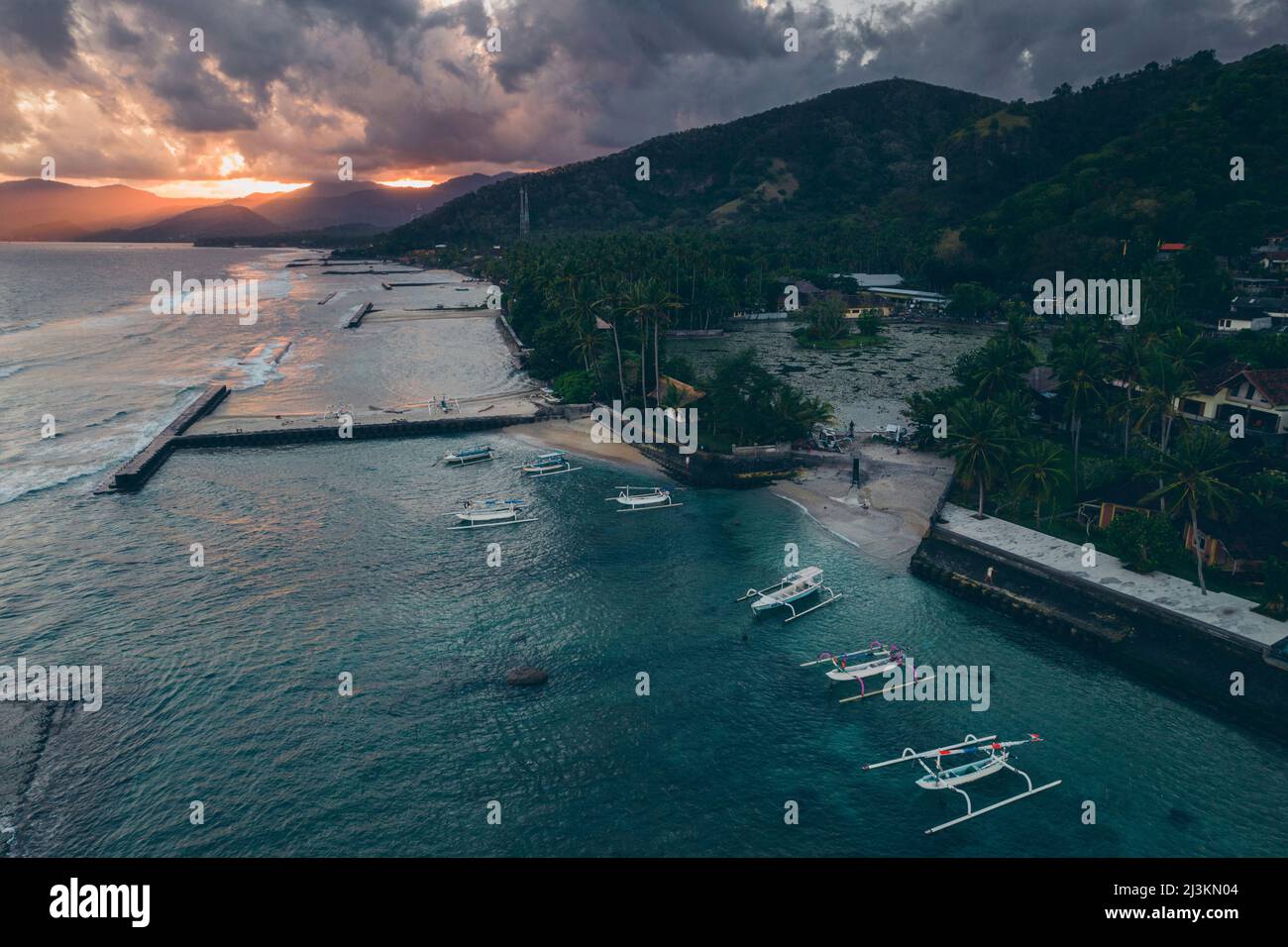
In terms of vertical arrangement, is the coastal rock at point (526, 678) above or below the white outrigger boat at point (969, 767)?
above

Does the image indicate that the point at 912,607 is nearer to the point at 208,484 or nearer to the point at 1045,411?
the point at 1045,411

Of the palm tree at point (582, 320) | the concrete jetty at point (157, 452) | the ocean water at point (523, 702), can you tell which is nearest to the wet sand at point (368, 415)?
the concrete jetty at point (157, 452)

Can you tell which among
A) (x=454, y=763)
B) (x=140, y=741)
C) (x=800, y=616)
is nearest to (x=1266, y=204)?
(x=800, y=616)

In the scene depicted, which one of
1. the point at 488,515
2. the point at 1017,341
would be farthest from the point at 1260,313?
the point at 488,515

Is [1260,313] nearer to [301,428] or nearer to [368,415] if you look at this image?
[368,415]

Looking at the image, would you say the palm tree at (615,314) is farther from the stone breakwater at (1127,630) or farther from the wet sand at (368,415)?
the stone breakwater at (1127,630)

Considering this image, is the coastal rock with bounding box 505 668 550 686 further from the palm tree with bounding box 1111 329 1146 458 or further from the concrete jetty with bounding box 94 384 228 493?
the palm tree with bounding box 1111 329 1146 458

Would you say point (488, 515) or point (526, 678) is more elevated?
point (488, 515)
